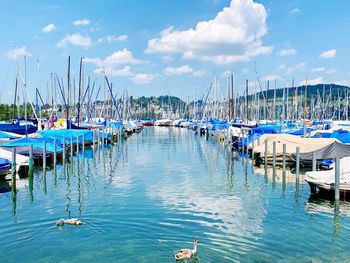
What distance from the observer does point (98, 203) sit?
2367 cm

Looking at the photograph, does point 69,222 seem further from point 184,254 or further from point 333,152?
point 333,152

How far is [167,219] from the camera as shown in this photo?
2006 centimetres

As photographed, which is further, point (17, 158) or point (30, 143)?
point (30, 143)

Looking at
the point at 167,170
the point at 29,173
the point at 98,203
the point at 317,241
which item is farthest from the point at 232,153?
the point at 317,241

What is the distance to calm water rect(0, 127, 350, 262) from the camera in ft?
51.3

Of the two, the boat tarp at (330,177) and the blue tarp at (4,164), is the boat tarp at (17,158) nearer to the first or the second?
A: the blue tarp at (4,164)

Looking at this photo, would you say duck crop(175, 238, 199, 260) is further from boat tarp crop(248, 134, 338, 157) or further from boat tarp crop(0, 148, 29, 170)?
boat tarp crop(248, 134, 338, 157)

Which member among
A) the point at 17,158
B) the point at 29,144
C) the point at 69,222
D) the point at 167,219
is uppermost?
the point at 29,144

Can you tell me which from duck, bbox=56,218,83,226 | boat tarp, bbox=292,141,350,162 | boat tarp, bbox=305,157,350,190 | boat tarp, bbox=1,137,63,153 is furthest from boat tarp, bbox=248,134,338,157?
duck, bbox=56,218,83,226

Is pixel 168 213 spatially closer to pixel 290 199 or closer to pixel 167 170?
pixel 290 199

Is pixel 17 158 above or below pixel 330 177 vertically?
above

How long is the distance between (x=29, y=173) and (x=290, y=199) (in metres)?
20.1

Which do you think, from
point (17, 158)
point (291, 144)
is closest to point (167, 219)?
point (17, 158)

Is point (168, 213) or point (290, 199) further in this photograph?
point (290, 199)
